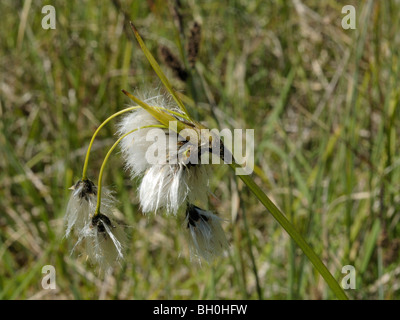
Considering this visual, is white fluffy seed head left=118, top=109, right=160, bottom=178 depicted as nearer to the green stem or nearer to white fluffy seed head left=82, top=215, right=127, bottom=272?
white fluffy seed head left=82, top=215, right=127, bottom=272

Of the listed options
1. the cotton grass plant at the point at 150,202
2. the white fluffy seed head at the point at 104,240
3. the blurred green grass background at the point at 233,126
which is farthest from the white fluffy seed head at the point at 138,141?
the blurred green grass background at the point at 233,126

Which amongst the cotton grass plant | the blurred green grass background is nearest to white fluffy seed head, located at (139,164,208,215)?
the cotton grass plant

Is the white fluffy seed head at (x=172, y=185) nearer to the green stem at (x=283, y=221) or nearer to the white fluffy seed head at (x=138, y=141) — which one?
the white fluffy seed head at (x=138, y=141)

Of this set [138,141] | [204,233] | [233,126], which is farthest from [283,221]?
[233,126]

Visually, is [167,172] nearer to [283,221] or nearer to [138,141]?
[138,141]
